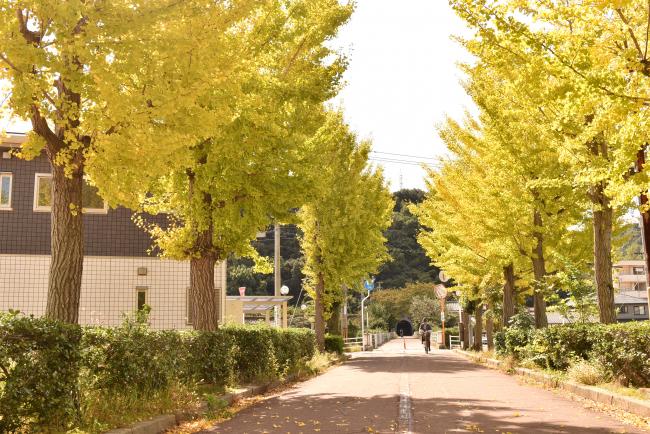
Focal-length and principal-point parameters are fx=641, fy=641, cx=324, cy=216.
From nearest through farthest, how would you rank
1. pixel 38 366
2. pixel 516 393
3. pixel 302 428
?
pixel 38 366
pixel 302 428
pixel 516 393

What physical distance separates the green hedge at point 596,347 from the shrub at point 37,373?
8388 mm

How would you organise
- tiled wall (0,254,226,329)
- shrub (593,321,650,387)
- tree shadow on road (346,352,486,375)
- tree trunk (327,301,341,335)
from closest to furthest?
shrub (593,321,650,387)
tree shadow on road (346,352,486,375)
tiled wall (0,254,226,329)
tree trunk (327,301,341,335)

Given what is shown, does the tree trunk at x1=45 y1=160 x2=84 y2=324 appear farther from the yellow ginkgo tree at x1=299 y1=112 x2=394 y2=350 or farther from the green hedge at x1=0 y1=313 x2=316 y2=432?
the yellow ginkgo tree at x1=299 y1=112 x2=394 y2=350

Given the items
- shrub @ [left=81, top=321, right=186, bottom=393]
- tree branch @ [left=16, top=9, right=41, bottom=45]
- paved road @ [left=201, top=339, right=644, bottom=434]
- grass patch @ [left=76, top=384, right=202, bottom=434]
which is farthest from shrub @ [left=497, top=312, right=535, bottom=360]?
tree branch @ [left=16, top=9, right=41, bottom=45]

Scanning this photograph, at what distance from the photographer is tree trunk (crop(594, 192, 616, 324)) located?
526 inches

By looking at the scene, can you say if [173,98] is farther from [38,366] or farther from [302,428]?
[302,428]

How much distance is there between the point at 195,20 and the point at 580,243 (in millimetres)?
15722

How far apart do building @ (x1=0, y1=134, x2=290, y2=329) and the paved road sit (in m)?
8.95

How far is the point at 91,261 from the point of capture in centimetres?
2158

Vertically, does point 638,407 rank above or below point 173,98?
Answer: below

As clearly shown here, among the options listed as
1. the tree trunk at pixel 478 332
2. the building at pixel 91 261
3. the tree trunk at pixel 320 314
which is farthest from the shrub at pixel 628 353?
the tree trunk at pixel 478 332

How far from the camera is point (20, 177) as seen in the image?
21281 mm

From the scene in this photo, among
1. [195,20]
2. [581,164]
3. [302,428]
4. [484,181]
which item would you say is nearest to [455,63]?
[484,181]

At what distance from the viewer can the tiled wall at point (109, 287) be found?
20.8m
